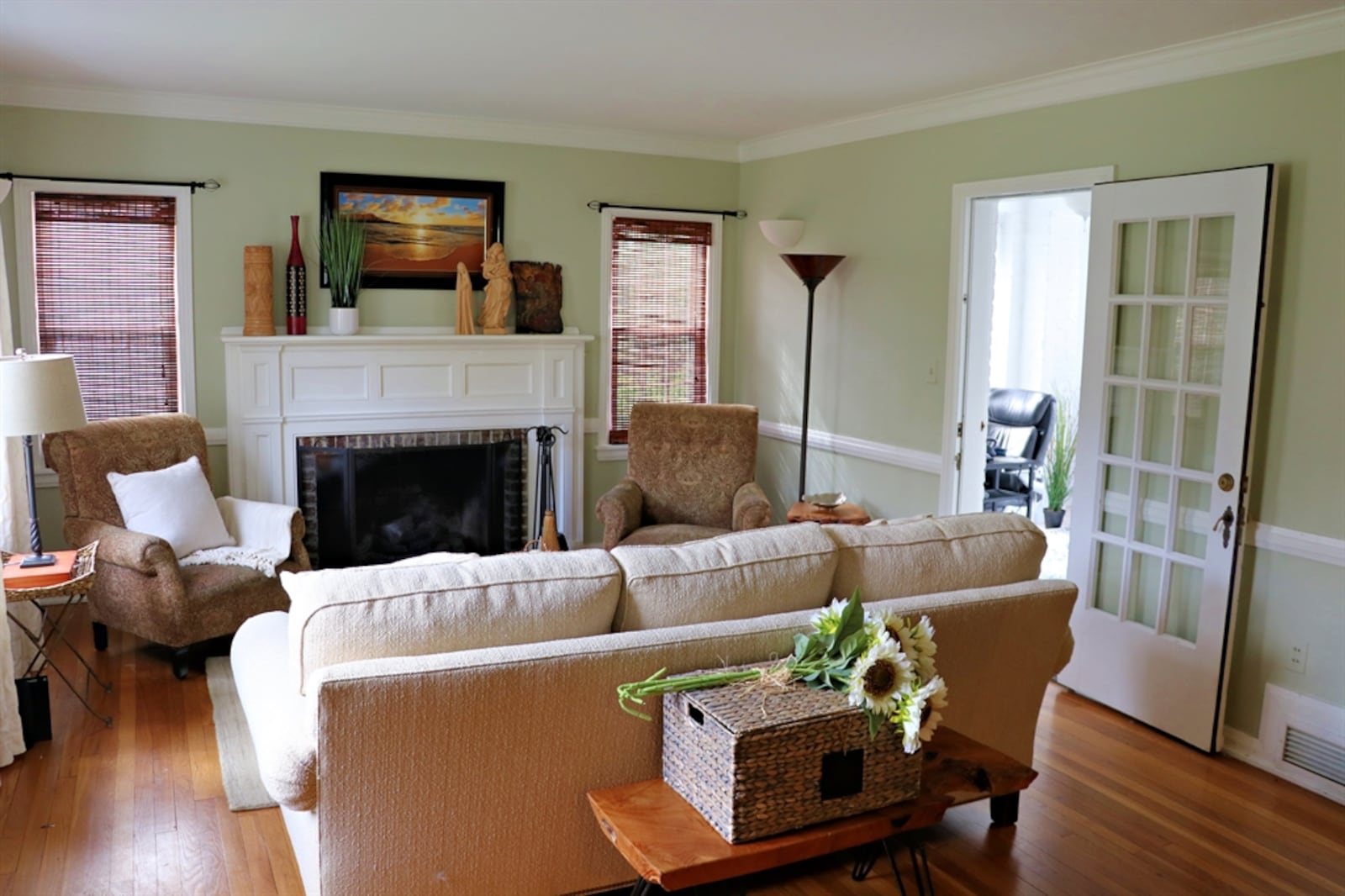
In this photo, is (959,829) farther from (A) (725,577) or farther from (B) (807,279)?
(B) (807,279)

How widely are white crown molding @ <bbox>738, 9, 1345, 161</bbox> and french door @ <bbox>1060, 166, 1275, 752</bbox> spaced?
0.37 m

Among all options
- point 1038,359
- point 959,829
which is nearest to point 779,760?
point 959,829

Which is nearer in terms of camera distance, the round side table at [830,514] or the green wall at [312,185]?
the round side table at [830,514]

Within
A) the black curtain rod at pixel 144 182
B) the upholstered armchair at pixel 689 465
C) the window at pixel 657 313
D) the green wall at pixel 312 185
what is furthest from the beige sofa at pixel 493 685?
the window at pixel 657 313

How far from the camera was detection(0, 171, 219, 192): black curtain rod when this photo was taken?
4867 mm

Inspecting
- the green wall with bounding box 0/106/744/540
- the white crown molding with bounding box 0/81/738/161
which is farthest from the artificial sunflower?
the white crown molding with bounding box 0/81/738/161

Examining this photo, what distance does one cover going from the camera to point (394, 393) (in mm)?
5617

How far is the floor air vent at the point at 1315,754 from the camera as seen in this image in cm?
342

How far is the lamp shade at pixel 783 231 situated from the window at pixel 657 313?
0.63m

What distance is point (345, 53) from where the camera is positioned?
162 inches

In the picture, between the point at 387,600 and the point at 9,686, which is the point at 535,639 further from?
the point at 9,686

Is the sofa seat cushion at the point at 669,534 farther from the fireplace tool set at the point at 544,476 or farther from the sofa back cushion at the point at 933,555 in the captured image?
the sofa back cushion at the point at 933,555

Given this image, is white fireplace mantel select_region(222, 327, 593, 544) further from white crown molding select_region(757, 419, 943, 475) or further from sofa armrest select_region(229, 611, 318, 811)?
sofa armrest select_region(229, 611, 318, 811)

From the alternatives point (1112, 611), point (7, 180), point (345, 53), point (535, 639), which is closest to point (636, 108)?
point (345, 53)
